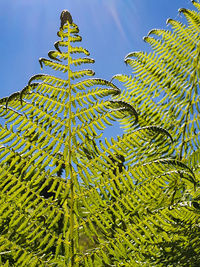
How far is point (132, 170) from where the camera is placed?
36.6 inches

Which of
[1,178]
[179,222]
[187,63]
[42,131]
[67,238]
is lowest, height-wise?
[179,222]

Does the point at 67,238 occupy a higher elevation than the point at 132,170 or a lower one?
lower

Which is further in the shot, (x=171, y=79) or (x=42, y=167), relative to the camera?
(x=171, y=79)

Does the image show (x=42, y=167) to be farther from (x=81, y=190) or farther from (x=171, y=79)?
(x=171, y=79)

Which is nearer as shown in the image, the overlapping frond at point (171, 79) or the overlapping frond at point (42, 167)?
the overlapping frond at point (42, 167)

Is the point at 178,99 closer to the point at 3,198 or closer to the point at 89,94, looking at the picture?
the point at 89,94

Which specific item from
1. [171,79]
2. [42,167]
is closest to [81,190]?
[42,167]

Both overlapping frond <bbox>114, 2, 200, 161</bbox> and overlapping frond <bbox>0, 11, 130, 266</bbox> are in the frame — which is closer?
overlapping frond <bbox>0, 11, 130, 266</bbox>

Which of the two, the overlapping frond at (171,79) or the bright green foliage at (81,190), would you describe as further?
the overlapping frond at (171,79)

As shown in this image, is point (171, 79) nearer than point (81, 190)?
No

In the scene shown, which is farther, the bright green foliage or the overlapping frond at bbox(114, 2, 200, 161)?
the overlapping frond at bbox(114, 2, 200, 161)

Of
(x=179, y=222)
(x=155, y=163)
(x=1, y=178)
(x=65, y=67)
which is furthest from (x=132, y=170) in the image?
(x=65, y=67)

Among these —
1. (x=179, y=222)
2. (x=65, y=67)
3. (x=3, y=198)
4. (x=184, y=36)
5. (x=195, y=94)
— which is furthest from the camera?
(x=184, y=36)

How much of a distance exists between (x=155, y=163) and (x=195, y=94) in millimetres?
877
